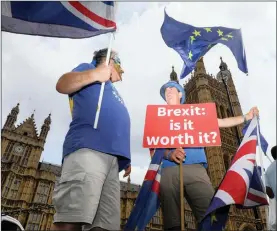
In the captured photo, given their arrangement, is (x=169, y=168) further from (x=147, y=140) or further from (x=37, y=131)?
(x=37, y=131)

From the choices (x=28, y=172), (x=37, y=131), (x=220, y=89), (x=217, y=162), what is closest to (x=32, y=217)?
(x=28, y=172)

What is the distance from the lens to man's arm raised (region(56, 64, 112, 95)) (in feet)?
6.89

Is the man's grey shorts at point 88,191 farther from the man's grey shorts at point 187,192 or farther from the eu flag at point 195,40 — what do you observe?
the eu flag at point 195,40

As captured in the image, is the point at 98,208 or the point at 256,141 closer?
the point at 98,208

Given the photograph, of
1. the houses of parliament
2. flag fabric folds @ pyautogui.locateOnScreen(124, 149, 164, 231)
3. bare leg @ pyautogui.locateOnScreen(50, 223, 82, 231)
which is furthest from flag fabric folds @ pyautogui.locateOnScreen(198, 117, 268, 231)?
the houses of parliament

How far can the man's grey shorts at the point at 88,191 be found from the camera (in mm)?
1716

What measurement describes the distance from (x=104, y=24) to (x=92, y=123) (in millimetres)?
1606

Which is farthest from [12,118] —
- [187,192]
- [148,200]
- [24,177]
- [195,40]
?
[187,192]

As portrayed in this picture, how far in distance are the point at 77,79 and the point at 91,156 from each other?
71 centimetres

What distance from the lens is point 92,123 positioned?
7.00ft

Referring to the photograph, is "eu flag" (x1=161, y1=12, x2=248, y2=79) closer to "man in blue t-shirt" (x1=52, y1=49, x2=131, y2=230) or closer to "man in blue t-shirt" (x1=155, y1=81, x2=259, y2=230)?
"man in blue t-shirt" (x1=155, y1=81, x2=259, y2=230)

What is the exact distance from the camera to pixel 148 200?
2.84m

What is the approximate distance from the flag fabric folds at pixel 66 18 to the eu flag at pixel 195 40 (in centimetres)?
224

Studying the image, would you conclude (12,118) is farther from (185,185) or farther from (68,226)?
(68,226)
